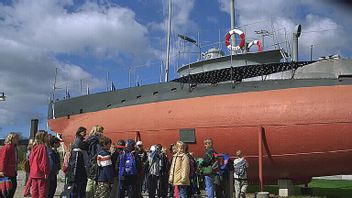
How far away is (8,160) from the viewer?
795cm

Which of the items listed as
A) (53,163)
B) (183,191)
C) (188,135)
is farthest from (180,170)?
(188,135)

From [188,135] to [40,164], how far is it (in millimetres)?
7180

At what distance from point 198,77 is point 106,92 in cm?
499

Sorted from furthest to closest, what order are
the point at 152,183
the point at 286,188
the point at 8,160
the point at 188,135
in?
the point at 188,135 < the point at 286,188 < the point at 152,183 < the point at 8,160

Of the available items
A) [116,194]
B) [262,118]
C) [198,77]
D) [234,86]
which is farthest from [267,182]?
[116,194]

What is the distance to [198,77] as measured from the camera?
1653 cm

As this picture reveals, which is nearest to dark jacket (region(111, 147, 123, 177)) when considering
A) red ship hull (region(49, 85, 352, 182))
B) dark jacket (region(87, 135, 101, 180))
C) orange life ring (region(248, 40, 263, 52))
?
dark jacket (region(87, 135, 101, 180))

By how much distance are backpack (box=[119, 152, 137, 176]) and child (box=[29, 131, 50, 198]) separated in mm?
1713

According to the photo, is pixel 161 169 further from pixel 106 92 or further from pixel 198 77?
pixel 106 92

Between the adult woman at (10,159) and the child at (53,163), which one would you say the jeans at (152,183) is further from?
the adult woman at (10,159)

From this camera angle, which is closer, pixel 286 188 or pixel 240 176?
pixel 240 176

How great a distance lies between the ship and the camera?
1167 cm

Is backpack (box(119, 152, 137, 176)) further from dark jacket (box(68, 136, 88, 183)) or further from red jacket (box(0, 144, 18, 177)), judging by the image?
red jacket (box(0, 144, 18, 177))

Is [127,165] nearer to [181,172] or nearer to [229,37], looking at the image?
[181,172]
